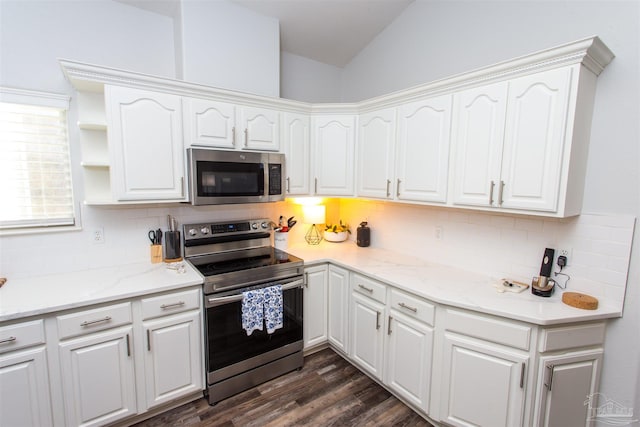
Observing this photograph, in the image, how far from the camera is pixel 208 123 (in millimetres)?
2240

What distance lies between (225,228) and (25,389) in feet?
4.95

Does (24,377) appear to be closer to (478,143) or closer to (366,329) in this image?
(366,329)

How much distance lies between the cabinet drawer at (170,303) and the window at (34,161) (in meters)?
0.91

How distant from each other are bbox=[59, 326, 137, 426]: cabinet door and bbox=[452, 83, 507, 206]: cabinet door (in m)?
2.36

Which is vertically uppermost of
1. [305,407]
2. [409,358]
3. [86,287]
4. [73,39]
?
[73,39]

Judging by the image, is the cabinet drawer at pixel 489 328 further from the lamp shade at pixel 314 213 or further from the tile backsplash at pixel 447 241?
the lamp shade at pixel 314 213

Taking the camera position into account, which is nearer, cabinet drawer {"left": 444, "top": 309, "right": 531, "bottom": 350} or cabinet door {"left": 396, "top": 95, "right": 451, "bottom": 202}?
cabinet drawer {"left": 444, "top": 309, "right": 531, "bottom": 350}

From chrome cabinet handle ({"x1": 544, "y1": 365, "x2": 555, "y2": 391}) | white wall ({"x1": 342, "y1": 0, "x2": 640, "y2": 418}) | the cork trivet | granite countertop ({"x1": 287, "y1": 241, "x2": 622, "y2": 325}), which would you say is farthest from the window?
the cork trivet

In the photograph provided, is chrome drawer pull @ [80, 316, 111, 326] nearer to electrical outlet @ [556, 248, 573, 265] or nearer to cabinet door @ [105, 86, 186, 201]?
cabinet door @ [105, 86, 186, 201]

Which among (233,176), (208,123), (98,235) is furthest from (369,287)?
(98,235)

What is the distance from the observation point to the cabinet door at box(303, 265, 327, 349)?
2580 millimetres

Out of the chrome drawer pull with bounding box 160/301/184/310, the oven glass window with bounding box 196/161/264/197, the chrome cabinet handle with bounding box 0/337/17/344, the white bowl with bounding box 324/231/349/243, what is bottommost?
the chrome cabinet handle with bounding box 0/337/17/344

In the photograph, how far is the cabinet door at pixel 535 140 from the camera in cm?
159

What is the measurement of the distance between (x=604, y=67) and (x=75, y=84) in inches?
126
